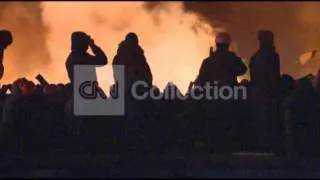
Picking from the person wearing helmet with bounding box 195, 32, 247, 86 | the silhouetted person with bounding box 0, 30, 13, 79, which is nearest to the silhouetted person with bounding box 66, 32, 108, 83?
the silhouetted person with bounding box 0, 30, 13, 79

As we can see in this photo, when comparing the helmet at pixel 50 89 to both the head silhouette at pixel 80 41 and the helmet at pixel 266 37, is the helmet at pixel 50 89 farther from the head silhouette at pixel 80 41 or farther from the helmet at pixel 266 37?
the helmet at pixel 266 37

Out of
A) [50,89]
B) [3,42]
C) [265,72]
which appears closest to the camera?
[265,72]

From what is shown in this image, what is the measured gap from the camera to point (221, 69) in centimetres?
654

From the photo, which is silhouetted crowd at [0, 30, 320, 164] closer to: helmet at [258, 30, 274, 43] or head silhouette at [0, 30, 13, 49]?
helmet at [258, 30, 274, 43]

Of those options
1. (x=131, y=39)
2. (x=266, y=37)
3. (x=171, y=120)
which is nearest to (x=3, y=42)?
(x=131, y=39)

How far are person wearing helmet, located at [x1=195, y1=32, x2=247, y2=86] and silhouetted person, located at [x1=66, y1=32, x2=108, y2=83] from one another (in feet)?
2.94

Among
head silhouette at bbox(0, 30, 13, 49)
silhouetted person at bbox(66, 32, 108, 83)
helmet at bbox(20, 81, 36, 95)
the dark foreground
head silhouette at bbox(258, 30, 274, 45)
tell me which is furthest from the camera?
head silhouette at bbox(0, 30, 13, 49)

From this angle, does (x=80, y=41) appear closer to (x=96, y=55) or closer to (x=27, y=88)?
(x=96, y=55)

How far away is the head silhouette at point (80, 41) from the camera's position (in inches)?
257

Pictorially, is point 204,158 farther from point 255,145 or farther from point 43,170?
point 43,170

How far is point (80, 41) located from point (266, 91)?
5.50 feet

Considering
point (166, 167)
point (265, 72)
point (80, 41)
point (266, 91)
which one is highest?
point (80, 41)

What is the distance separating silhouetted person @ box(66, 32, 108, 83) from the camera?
6509 millimetres

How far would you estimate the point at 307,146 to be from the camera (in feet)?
20.6
